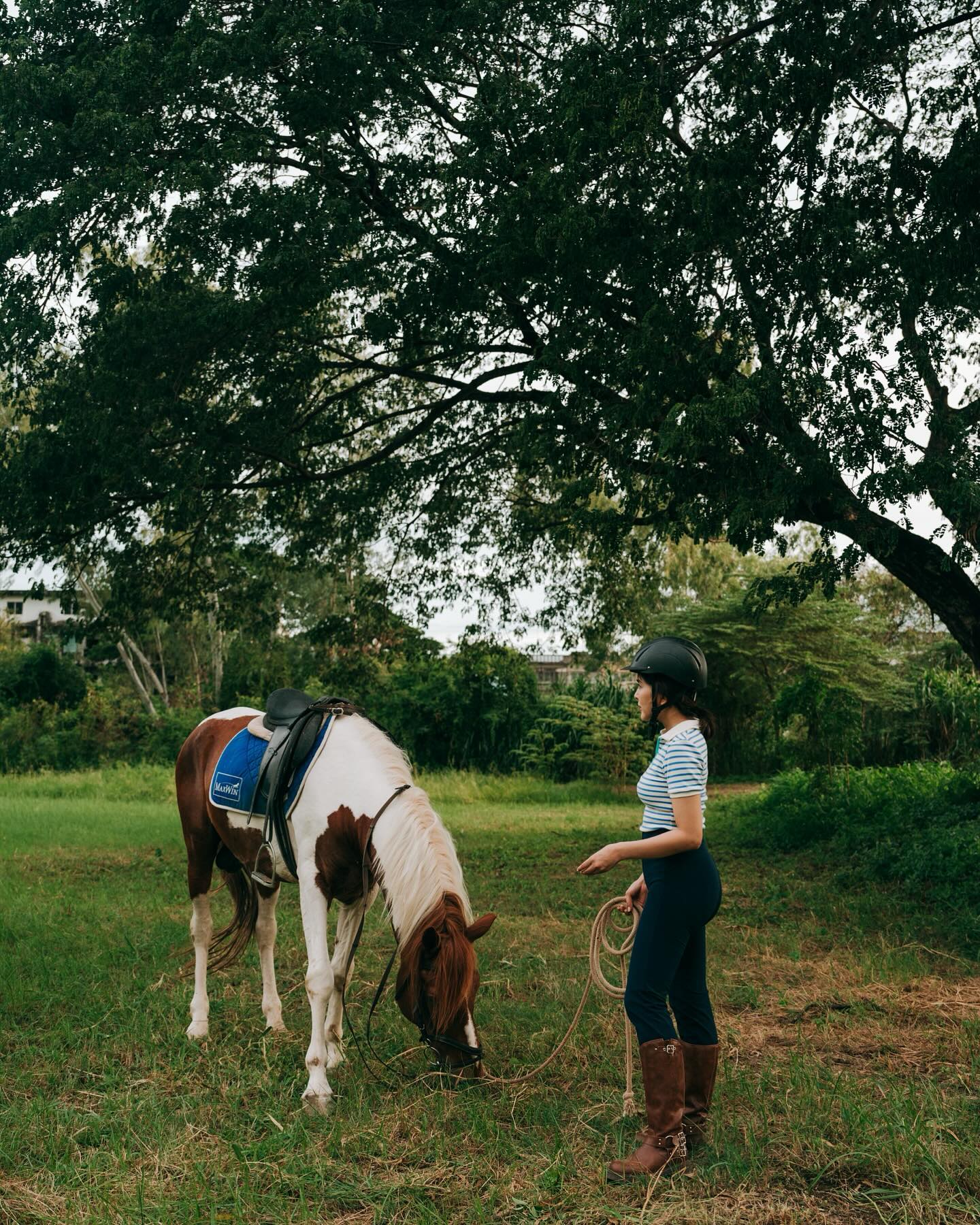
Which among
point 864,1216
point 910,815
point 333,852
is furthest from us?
point 910,815

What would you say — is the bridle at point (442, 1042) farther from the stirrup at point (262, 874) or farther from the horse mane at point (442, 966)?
the stirrup at point (262, 874)

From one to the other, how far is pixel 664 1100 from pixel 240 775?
2561 mm

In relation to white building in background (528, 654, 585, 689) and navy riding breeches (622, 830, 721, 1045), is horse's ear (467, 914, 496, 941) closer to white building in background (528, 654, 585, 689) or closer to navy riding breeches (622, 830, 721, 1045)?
navy riding breeches (622, 830, 721, 1045)

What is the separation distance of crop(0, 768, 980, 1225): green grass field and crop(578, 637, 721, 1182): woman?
0.17m

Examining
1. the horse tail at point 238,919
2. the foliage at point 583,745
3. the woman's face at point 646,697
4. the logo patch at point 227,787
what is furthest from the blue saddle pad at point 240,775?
the foliage at point 583,745

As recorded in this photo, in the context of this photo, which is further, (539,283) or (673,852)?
(539,283)

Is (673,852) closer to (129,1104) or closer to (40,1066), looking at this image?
(129,1104)

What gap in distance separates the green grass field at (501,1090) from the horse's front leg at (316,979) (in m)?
0.09

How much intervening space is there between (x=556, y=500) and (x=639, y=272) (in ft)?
15.4

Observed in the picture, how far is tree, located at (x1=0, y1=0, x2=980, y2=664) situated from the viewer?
6836 millimetres

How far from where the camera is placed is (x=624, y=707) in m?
20.1

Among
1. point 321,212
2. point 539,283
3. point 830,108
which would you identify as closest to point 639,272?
point 539,283

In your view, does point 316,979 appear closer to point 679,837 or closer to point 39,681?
point 679,837

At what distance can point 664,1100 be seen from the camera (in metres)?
3.30
